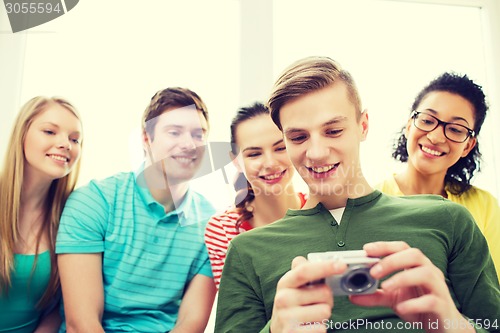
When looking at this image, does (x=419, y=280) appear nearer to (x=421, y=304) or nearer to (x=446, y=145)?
(x=421, y=304)

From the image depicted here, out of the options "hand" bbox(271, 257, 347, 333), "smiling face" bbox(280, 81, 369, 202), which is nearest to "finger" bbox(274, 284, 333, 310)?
"hand" bbox(271, 257, 347, 333)

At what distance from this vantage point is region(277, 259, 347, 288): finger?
0.51m

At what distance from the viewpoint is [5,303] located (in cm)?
104

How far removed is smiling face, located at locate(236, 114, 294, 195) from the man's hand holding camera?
0.54 metres

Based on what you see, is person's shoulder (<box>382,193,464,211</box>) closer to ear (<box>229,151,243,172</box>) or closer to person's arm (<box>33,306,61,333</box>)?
ear (<box>229,151,243,172</box>)

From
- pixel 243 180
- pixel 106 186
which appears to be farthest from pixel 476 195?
pixel 106 186

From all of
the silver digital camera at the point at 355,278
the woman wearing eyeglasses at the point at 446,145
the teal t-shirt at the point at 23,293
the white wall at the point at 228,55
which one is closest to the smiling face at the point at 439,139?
the woman wearing eyeglasses at the point at 446,145

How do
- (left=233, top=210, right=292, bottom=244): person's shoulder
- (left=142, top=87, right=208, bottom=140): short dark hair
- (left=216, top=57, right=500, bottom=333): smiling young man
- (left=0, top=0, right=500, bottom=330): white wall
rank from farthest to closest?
(left=0, top=0, right=500, bottom=330): white wall → (left=142, top=87, right=208, bottom=140): short dark hair → (left=233, top=210, right=292, bottom=244): person's shoulder → (left=216, top=57, right=500, bottom=333): smiling young man

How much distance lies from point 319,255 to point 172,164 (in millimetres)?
716

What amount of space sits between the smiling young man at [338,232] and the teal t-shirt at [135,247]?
1.16 feet

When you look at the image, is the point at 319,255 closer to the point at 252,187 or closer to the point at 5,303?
the point at 252,187

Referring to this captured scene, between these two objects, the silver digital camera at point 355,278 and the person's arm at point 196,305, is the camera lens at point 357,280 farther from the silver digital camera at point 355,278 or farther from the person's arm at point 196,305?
the person's arm at point 196,305

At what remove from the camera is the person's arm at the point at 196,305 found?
104 centimetres

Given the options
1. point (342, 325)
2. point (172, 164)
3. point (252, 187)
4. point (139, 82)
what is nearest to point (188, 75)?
point (139, 82)
